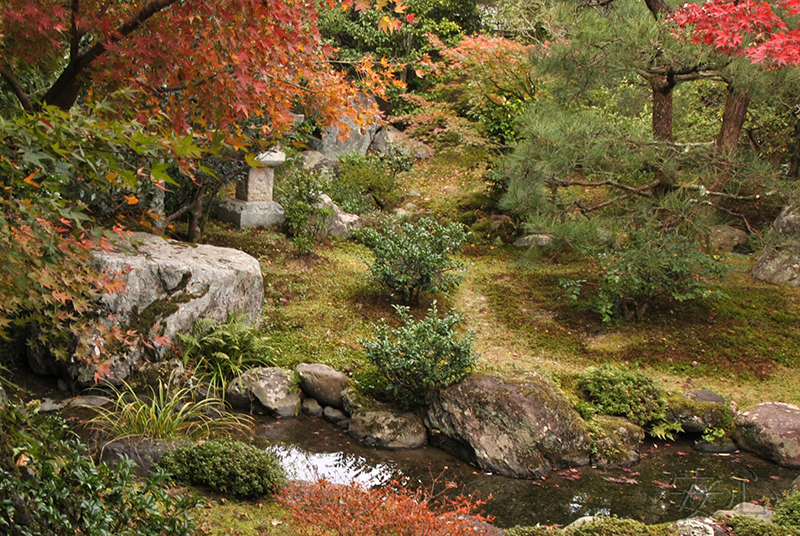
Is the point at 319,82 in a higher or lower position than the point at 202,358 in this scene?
higher

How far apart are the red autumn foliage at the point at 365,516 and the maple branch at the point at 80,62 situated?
2654 millimetres

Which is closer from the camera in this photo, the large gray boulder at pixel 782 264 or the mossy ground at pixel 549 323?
the mossy ground at pixel 549 323

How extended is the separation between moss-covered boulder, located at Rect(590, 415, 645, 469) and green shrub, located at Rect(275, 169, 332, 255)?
4.66 metres

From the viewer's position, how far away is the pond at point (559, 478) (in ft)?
15.9

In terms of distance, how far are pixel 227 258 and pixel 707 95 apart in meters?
8.60

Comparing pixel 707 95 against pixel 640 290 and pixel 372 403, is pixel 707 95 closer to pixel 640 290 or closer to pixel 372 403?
pixel 640 290

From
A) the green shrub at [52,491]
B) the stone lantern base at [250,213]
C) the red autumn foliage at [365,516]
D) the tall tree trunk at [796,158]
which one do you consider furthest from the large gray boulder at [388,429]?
the tall tree trunk at [796,158]

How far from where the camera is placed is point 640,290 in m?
7.74

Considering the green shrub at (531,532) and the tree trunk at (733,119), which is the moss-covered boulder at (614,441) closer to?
the green shrub at (531,532)

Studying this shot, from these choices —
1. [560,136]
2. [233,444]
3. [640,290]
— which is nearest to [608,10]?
[560,136]

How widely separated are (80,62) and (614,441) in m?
5.00

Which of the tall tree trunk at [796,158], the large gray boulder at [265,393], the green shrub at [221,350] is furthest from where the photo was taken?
the tall tree trunk at [796,158]

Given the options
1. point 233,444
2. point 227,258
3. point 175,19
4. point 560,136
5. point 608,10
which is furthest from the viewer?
point 608,10

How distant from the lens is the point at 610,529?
3.68m
